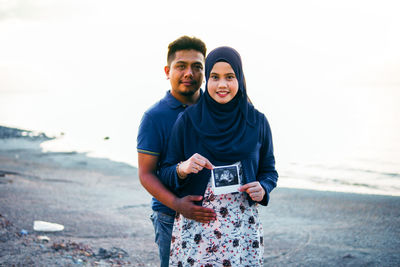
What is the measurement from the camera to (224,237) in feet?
6.71

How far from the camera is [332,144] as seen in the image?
2278 centimetres

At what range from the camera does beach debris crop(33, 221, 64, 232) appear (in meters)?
5.14

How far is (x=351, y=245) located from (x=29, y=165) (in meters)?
11.3

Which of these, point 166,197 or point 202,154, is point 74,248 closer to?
point 166,197

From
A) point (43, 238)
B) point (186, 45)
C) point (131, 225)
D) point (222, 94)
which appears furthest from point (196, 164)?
point (131, 225)

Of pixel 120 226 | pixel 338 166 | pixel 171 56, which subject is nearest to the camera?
pixel 171 56

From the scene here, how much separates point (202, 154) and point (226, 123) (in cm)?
23

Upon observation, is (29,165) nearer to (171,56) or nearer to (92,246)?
(92,246)

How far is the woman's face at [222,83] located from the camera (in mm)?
2049

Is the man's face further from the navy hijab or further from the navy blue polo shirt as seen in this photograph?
the navy hijab

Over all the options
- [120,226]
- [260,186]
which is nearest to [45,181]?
[120,226]

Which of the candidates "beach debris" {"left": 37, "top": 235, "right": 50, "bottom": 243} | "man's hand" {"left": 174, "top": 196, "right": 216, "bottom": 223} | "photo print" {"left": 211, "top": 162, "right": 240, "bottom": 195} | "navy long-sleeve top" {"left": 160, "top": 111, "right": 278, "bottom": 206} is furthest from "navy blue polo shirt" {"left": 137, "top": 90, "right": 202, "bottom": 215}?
"beach debris" {"left": 37, "top": 235, "right": 50, "bottom": 243}

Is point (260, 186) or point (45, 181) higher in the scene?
point (260, 186)

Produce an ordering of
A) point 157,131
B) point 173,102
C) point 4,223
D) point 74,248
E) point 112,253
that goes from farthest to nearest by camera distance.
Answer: point 4,223
point 112,253
point 74,248
point 173,102
point 157,131
